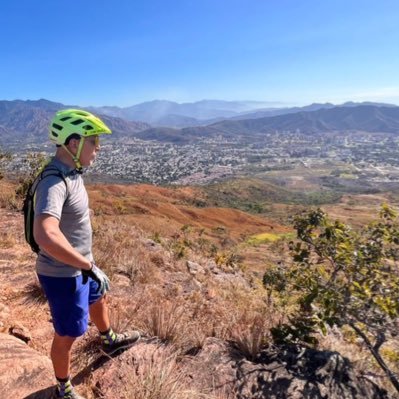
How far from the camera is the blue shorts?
2754 mm

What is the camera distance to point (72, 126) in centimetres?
274

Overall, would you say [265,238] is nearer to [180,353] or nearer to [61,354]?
[180,353]

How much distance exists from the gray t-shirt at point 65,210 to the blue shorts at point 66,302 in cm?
5

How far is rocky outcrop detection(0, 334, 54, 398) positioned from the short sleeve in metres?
1.43

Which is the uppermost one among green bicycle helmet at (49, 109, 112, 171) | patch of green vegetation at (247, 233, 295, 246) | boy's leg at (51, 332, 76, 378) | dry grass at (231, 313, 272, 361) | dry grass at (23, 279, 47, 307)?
green bicycle helmet at (49, 109, 112, 171)

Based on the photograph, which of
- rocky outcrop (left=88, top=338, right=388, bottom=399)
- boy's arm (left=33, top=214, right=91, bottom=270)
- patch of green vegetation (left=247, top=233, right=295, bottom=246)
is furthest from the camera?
patch of green vegetation (left=247, top=233, right=295, bottom=246)

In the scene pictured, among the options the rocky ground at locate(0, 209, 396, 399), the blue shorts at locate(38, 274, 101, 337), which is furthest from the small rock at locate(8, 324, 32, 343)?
the blue shorts at locate(38, 274, 101, 337)

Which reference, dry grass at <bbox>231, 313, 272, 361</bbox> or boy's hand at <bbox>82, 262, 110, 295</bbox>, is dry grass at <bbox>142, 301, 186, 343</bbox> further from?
boy's hand at <bbox>82, 262, 110, 295</bbox>

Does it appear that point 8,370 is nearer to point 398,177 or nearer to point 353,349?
point 353,349

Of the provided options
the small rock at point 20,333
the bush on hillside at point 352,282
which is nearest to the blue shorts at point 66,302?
the small rock at point 20,333

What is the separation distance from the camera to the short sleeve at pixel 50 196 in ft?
8.12

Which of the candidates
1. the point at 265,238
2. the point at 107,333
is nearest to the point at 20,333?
the point at 107,333

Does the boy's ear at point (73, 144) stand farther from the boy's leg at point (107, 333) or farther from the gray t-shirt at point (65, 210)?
the boy's leg at point (107, 333)

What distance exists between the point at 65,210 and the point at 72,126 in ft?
1.85
